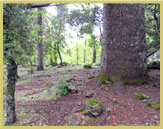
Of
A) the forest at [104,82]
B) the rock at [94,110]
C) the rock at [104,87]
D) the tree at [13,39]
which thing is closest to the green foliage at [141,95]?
the forest at [104,82]

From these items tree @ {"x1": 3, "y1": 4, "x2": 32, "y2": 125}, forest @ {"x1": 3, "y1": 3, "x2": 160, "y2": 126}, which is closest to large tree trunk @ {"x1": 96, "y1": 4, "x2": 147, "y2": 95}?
forest @ {"x1": 3, "y1": 3, "x2": 160, "y2": 126}

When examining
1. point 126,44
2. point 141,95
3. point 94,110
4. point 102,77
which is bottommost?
point 94,110

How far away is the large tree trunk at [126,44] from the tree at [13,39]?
8.46ft

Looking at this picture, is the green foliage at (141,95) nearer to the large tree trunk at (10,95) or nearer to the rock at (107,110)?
the rock at (107,110)

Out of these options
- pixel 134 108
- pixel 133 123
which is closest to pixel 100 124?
pixel 133 123

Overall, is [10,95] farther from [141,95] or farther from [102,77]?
[141,95]

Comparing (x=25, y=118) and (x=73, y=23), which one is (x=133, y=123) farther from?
(x=73, y=23)

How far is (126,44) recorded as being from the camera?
393 cm

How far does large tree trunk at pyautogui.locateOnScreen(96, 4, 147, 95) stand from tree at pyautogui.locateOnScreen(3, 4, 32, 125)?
2.58m

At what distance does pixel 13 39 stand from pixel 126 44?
127 inches

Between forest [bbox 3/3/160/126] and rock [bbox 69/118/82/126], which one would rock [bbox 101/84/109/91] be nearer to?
forest [bbox 3/3/160/126]

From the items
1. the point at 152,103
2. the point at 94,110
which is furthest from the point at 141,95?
the point at 94,110

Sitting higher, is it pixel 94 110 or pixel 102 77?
pixel 102 77

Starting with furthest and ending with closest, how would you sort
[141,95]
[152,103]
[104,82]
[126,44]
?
[104,82] → [126,44] → [141,95] → [152,103]
